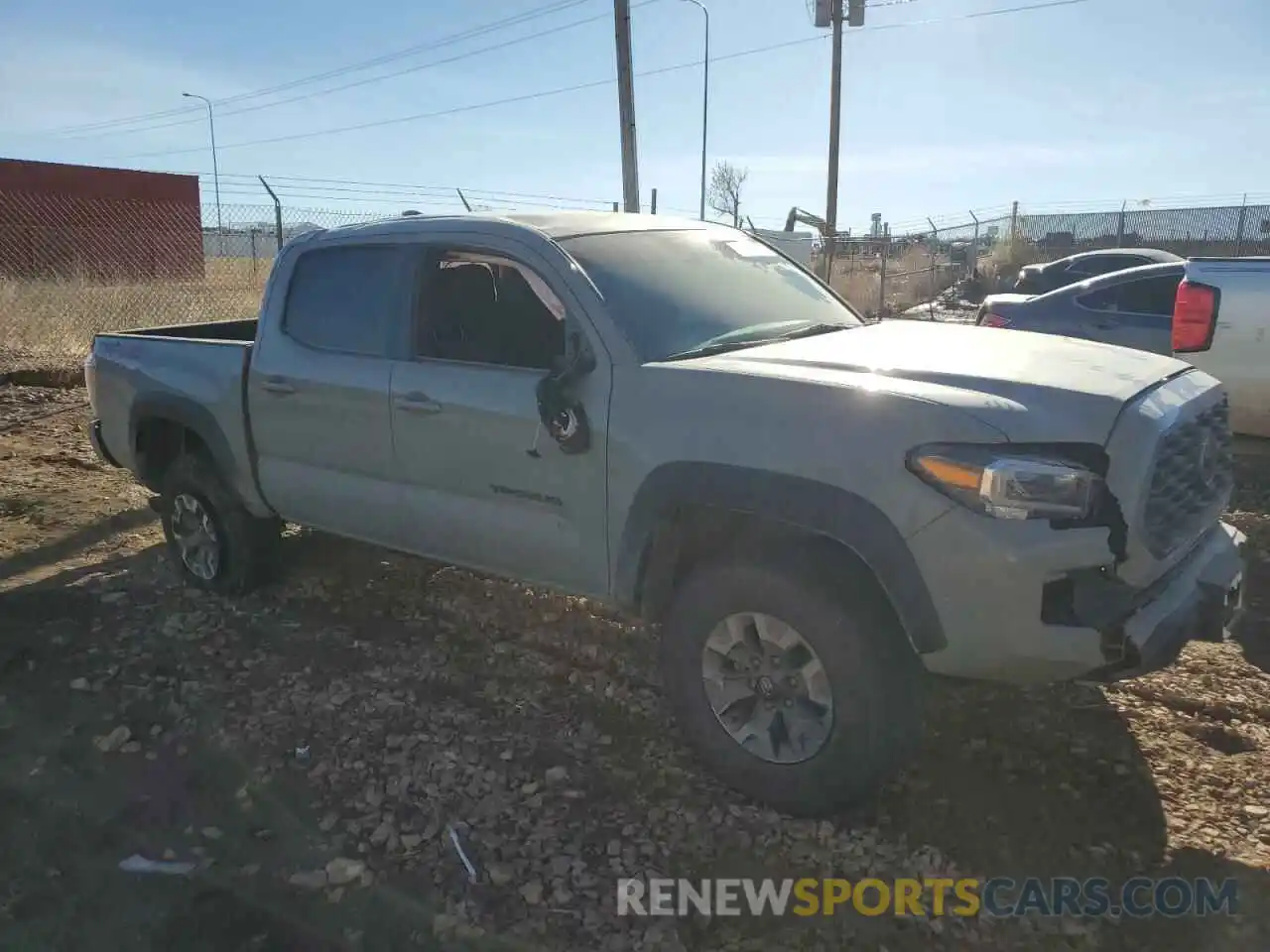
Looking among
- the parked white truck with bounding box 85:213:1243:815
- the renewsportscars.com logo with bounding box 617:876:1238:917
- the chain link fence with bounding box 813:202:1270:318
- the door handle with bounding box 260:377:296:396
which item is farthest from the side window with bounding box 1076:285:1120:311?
the chain link fence with bounding box 813:202:1270:318

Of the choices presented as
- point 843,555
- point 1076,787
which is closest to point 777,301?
point 843,555

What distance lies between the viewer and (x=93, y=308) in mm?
14555

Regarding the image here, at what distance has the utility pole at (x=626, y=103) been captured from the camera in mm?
12305

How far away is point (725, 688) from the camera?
3156mm

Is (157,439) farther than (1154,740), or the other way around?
(157,439)

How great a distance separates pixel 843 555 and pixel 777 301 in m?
1.39

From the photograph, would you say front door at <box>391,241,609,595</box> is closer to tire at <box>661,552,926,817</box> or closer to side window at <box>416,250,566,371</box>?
side window at <box>416,250,566,371</box>

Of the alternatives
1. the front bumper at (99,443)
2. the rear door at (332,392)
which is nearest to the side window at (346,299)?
the rear door at (332,392)

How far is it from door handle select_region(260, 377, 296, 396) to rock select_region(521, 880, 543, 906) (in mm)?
2494

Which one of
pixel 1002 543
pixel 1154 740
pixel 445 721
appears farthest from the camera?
pixel 445 721

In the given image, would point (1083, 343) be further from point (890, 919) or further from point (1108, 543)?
point (890, 919)

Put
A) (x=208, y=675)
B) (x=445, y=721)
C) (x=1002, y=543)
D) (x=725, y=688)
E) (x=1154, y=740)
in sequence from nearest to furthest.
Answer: (x=1002, y=543), (x=725, y=688), (x=1154, y=740), (x=445, y=721), (x=208, y=675)

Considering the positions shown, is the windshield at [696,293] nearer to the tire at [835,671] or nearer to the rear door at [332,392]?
the tire at [835,671]

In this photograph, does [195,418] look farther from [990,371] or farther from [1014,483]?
[1014,483]
